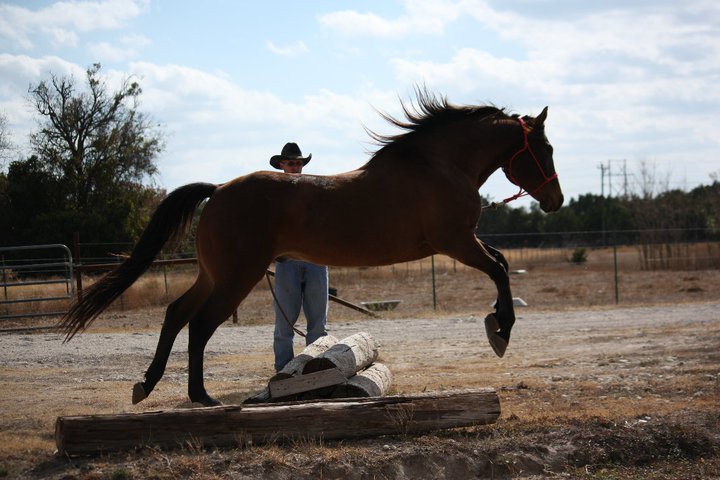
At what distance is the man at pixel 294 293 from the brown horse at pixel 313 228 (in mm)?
1968

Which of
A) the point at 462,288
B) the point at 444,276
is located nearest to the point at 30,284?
the point at 462,288

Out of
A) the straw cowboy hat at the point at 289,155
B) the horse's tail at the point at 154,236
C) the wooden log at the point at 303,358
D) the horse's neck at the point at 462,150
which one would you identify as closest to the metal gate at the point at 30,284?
the straw cowboy hat at the point at 289,155

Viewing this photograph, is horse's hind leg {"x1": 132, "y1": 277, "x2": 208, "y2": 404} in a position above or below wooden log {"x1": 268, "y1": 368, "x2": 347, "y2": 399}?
above

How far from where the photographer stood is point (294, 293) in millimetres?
8656

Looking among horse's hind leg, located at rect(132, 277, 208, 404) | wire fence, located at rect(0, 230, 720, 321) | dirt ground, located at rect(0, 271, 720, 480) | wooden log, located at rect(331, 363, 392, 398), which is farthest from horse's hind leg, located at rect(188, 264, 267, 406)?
wire fence, located at rect(0, 230, 720, 321)

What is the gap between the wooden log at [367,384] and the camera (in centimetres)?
692

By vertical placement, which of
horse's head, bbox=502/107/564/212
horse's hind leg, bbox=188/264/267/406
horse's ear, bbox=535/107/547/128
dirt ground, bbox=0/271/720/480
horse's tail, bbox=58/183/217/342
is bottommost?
dirt ground, bbox=0/271/720/480

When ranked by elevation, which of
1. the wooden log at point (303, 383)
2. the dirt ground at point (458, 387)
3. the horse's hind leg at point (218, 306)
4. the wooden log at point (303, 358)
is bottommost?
the dirt ground at point (458, 387)

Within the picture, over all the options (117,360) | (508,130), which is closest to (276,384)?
(508,130)

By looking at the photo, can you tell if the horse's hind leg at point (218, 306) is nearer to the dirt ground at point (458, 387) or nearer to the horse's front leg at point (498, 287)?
the dirt ground at point (458, 387)

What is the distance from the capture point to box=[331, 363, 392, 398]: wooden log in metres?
6.92

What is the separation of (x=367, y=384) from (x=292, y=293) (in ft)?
5.90

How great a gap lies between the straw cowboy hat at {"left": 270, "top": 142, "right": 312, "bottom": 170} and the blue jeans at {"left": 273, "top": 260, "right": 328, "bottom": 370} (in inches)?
46.2

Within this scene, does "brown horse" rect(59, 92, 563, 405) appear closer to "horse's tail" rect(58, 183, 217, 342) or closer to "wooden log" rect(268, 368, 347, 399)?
"horse's tail" rect(58, 183, 217, 342)
